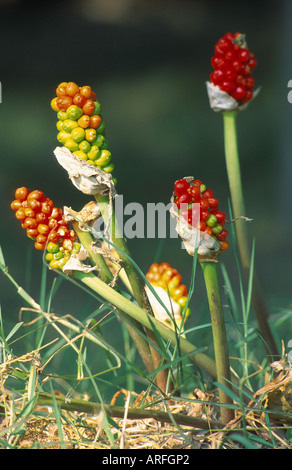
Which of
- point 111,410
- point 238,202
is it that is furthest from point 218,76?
point 111,410

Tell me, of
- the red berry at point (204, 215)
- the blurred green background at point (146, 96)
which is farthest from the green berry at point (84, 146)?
the blurred green background at point (146, 96)

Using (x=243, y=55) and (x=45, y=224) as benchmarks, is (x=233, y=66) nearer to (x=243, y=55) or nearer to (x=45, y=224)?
(x=243, y=55)

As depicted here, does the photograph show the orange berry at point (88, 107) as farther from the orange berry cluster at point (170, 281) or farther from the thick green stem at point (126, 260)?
the orange berry cluster at point (170, 281)

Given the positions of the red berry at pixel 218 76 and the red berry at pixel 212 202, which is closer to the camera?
the red berry at pixel 212 202

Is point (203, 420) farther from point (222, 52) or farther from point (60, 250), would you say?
point (222, 52)

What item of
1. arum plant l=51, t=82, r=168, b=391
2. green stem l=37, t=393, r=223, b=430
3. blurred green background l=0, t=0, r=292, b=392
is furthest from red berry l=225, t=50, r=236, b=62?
blurred green background l=0, t=0, r=292, b=392

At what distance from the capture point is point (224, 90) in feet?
1.82

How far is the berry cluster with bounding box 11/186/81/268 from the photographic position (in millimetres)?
446

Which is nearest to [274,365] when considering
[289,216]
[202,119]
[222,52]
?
[222,52]

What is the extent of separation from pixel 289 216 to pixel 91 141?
4.45ft

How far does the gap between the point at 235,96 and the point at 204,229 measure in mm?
200

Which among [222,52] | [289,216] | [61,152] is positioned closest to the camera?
[61,152]

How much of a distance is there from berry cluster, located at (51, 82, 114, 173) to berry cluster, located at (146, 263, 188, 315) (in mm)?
140

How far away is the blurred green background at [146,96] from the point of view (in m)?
1.79
